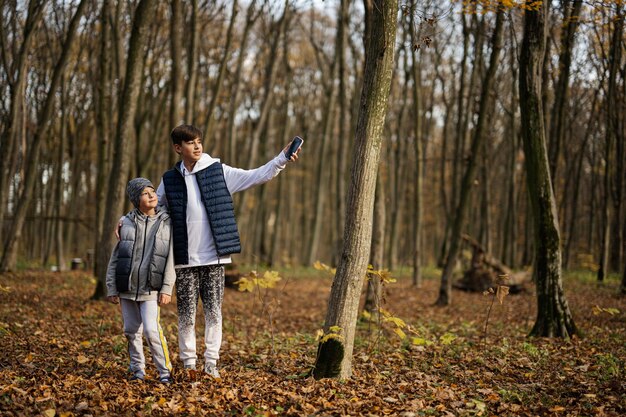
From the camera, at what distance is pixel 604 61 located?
1563cm

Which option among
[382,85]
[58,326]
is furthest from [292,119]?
[382,85]

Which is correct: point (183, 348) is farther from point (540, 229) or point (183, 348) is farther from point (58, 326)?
point (540, 229)

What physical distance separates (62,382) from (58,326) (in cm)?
344

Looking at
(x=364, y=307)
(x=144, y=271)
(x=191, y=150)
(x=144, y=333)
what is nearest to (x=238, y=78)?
(x=364, y=307)

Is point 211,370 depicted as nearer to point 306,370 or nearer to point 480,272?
point 306,370

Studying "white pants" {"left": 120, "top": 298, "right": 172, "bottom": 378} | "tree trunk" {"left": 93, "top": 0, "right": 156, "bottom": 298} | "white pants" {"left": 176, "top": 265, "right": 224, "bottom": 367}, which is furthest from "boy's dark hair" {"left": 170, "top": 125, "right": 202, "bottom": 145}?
"tree trunk" {"left": 93, "top": 0, "right": 156, "bottom": 298}

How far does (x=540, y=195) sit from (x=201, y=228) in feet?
16.7

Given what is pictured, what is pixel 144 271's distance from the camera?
15.9 feet

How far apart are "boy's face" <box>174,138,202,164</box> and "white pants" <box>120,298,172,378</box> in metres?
1.33

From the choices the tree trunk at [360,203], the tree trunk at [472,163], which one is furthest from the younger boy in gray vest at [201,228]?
the tree trunk at [472,163]

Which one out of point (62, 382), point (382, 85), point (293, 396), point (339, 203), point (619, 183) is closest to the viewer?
point (293, 396)

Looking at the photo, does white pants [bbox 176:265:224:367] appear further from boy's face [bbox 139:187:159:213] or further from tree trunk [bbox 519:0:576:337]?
tree trunk [bbox 519:0:576:337]

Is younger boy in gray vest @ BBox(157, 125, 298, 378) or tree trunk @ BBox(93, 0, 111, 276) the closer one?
younger boy in gray vest @ BBox(157, 125, 298, 378)

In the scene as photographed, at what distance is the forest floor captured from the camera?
14.3 feet
